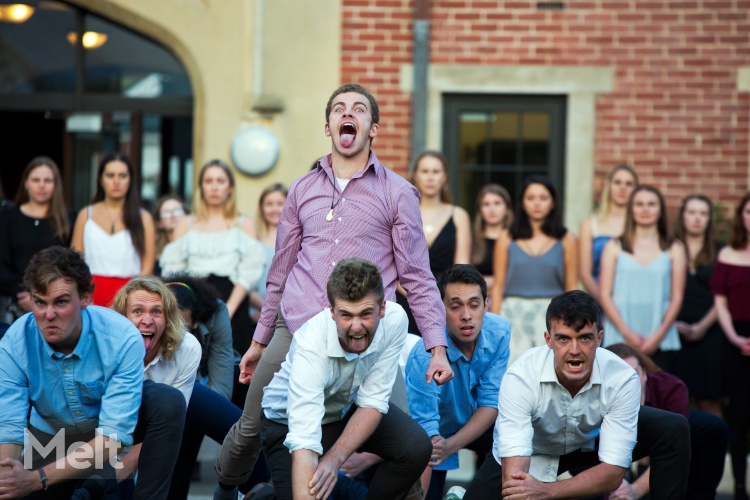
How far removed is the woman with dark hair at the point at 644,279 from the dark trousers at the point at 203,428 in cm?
279

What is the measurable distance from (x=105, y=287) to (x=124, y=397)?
8.80ft

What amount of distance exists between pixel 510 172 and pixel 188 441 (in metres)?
4.66

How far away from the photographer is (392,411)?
5.05 m

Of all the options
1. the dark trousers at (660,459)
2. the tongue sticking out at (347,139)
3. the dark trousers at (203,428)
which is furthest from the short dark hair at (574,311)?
the dark trousers at (203,428)

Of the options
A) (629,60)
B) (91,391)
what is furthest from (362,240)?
(629,60)

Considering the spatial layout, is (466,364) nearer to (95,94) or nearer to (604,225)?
(604,225)

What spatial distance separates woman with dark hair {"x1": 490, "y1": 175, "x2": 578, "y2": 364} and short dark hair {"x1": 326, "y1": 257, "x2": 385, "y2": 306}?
3.02 m

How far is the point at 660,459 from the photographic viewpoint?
17.8ft

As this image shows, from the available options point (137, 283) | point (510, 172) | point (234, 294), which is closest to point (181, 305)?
point (137, 283)

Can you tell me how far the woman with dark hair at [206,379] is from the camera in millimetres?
5793

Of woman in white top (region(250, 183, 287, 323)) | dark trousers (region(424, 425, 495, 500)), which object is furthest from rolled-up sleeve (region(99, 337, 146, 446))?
woman in white top (region(250, 183, 287, 323))

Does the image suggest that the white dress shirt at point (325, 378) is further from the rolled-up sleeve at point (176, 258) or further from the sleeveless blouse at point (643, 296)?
the sleeveless blouse at point (643, 296)

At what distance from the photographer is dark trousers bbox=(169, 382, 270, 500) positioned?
5777mm

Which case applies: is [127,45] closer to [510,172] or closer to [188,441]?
[510,172]
